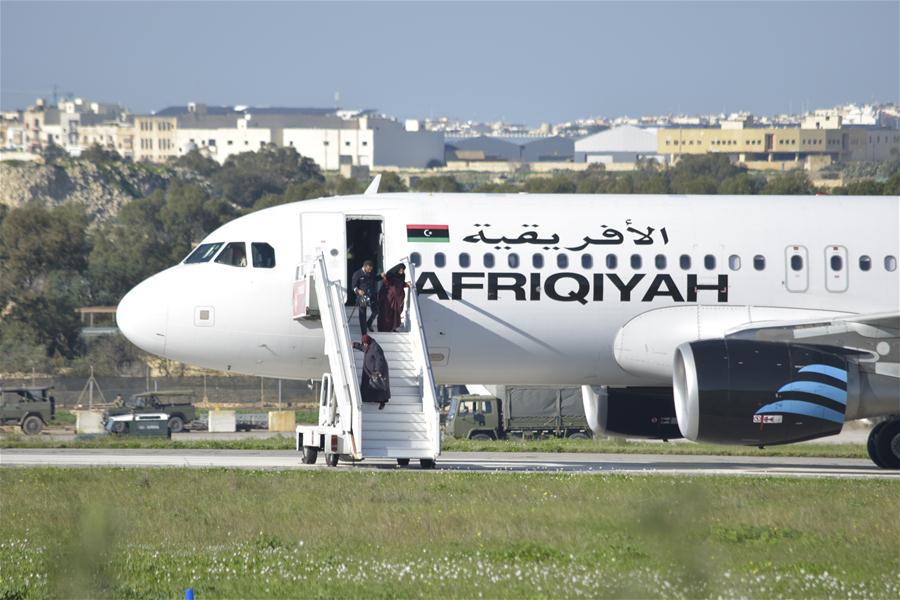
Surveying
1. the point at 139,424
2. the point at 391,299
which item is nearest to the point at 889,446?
the point at 391,299

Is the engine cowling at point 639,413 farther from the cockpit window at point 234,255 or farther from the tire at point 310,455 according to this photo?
the cockpit window at point 234,255

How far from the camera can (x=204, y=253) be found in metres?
29.3

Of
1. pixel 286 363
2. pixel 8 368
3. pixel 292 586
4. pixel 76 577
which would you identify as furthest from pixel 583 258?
pixel 8 368

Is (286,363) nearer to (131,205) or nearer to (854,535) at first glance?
(854,535)

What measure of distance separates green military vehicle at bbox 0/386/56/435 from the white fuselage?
3215cm

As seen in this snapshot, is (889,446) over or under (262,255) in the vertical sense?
under

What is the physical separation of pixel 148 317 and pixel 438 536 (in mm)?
12008

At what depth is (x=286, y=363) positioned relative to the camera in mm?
28906

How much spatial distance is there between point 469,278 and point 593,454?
6.88 metres

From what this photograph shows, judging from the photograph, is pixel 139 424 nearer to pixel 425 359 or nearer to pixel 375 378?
pixel 425 359

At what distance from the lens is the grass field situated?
11055 millimetres

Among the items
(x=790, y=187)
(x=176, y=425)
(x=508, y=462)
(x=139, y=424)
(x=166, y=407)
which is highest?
(x=790, y=187)

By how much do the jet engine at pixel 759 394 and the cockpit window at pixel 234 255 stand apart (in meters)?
8.45

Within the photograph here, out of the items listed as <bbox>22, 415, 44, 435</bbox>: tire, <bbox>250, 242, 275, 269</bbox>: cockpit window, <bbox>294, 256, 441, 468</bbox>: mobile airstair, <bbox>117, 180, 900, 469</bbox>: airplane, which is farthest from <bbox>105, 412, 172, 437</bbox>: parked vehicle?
<bbox>294, 256, 441, 468</bbox>: mobile airstair
